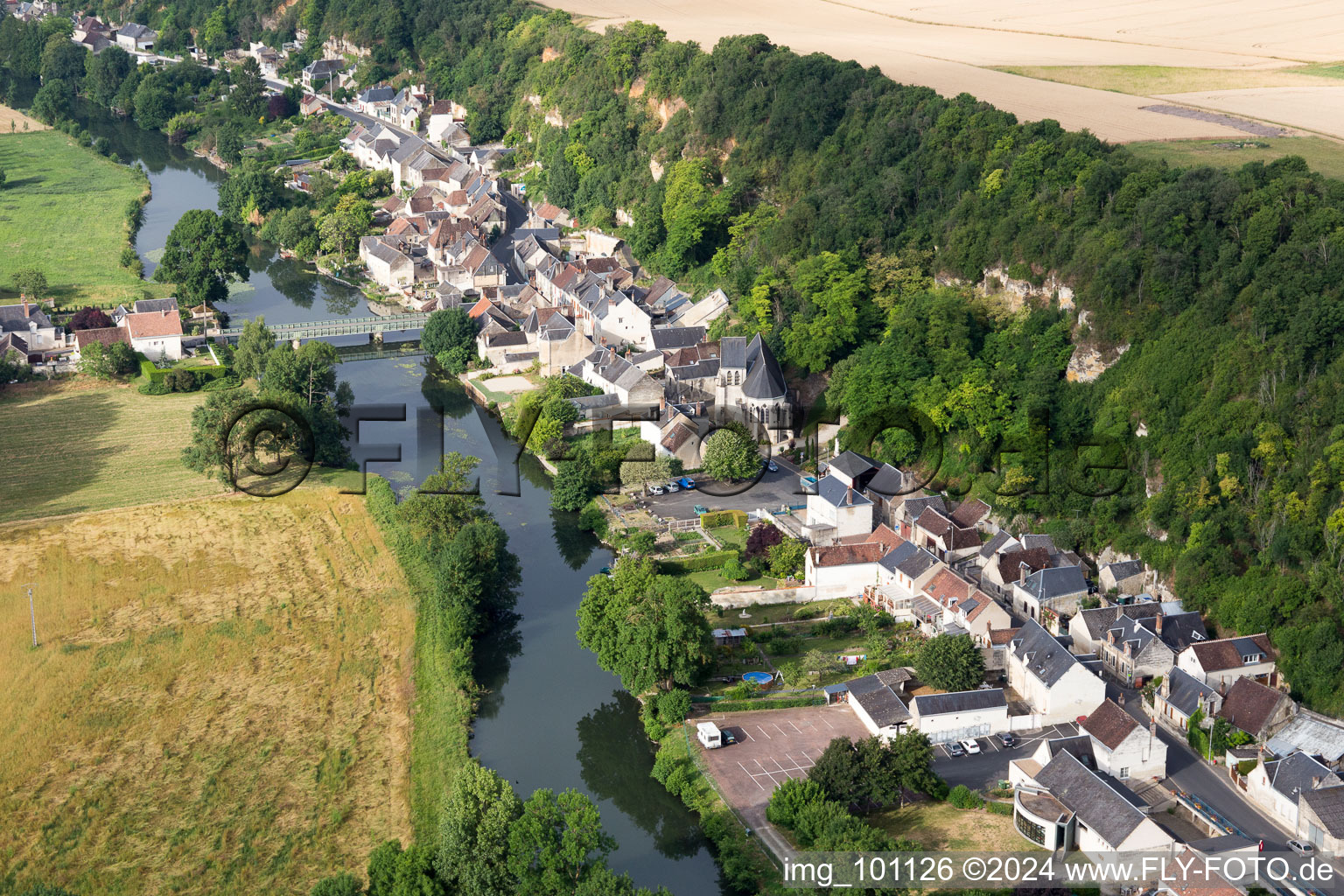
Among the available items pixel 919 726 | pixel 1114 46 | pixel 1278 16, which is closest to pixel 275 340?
pixel 919 726

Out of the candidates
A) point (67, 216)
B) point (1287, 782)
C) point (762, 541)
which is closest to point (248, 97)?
point (67, 216)

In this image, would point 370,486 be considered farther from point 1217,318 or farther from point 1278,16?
point 1278,16

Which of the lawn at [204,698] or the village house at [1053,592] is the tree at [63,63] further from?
the village house at [1053,592]

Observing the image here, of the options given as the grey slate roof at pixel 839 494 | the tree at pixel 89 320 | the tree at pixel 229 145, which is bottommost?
the tree at pixel 89 320

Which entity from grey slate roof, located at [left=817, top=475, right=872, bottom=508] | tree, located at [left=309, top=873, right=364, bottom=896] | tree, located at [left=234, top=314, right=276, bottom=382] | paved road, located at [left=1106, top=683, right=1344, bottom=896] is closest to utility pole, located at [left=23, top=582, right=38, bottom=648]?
tree, located at [left=309, top=873, right=364, bottom=896]

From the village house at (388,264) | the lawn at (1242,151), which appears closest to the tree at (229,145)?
the village house at (388,264)

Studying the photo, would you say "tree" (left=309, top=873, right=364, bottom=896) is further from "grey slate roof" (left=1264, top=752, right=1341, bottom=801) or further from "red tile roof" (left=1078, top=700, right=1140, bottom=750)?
"grey slate roof" (left=1264, top=752, right=1341, bottom=801)

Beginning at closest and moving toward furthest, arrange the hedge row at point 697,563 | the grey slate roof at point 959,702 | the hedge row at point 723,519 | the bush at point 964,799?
the bush at point 964,799 → the grey slate roof at point 959,702 → the hedge row at point 697,563 → the hedge row at point 723,519
